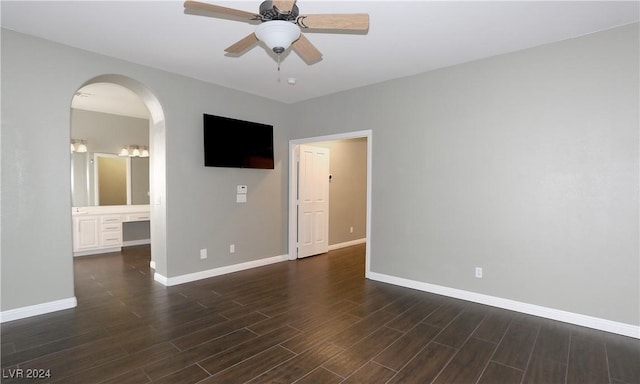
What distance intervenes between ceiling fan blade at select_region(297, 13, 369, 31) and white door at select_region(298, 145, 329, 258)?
11.8ft

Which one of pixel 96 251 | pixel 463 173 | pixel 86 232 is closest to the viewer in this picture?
pixel 463 173

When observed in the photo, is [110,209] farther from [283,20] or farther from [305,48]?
[283,20]

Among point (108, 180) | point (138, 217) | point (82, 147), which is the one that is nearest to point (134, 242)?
point (138, 217)

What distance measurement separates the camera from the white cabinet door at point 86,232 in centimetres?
581

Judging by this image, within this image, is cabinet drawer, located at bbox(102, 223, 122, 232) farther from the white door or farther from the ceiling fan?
the ceiling fan

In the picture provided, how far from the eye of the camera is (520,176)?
338 cm

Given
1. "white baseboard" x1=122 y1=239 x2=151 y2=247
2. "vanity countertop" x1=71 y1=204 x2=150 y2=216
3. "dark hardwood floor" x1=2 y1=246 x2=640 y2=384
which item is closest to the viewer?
"dark hardwood floor" x1=2 y1=246 x2=640 y2=384

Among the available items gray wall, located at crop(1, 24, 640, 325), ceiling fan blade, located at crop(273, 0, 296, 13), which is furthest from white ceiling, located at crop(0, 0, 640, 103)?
ceiling fan blade, located at crop(273, 0, 296, 13)

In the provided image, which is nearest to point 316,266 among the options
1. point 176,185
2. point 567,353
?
point 176,185

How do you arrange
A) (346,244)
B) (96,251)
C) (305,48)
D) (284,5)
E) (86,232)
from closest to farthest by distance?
(284,5) → (305,48) → (86,232) → (96,251) → (346,244)

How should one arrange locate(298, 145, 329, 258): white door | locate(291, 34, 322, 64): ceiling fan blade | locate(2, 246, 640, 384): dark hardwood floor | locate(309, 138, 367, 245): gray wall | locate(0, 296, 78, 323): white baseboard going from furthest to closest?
locate(309, 138, 367, 245): gray wall < locate(298, 145, 329, 258): white door < locate(0, 296, 78, 323): white baseboard < locate(291, 34, 322, 64): ceiling fan blade < locate(2, 246, 640, 384): dark hardwood floor

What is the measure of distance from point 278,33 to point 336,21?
1.30ft

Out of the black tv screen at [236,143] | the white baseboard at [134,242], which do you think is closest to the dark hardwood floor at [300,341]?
the black tv screen at [236,143]

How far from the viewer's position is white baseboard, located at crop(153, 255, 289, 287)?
13.9 ft
